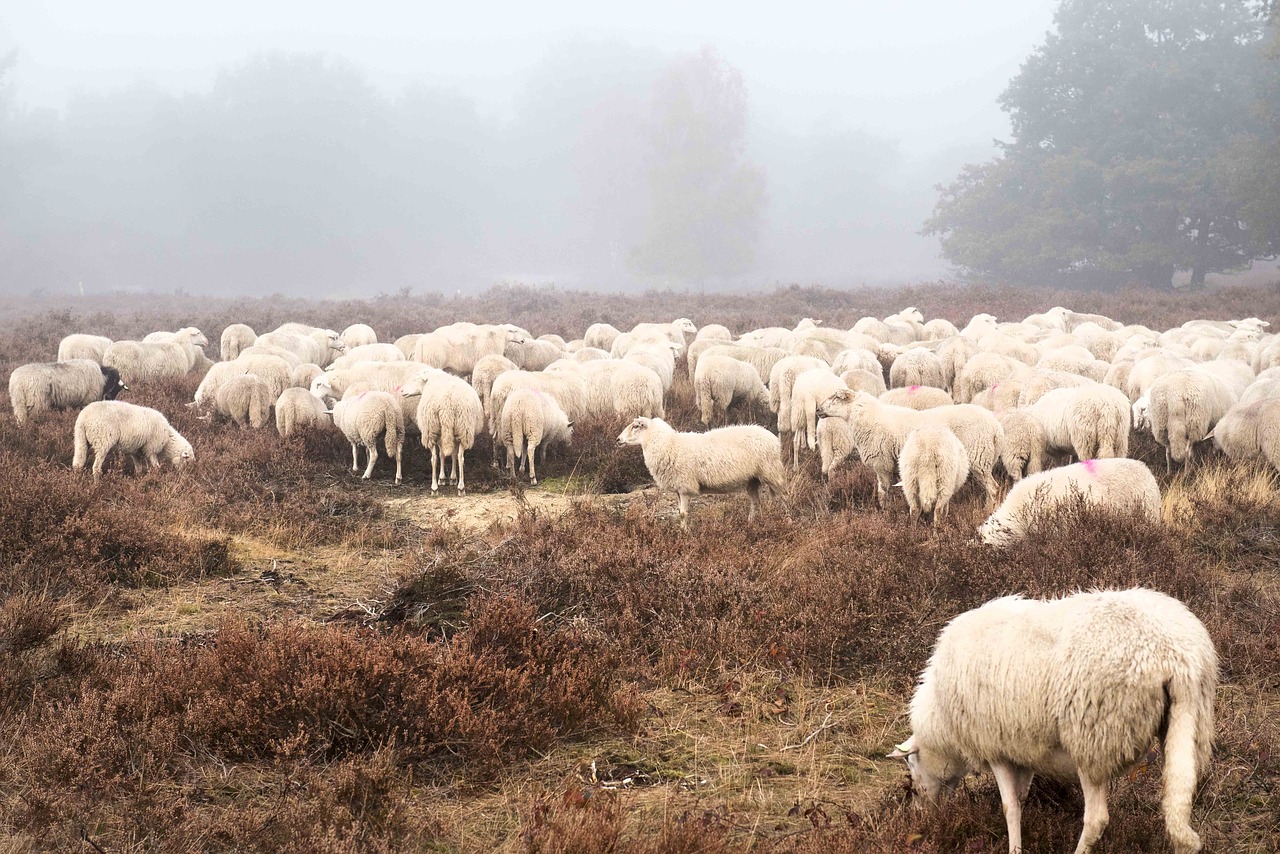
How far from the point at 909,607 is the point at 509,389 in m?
7.37

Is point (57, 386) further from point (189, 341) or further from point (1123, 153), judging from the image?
point (1123, 153)

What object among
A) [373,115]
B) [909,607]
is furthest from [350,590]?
[373,115]

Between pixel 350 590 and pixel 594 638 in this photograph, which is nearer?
pixel 594 638

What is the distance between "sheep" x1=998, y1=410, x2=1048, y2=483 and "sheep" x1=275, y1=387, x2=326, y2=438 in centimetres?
852

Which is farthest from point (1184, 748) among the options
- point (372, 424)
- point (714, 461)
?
point (372, 424)

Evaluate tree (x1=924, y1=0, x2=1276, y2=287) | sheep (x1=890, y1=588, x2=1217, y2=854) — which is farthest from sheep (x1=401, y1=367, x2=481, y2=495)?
tree (x1=924, y1=0, x2=1276, y2=287)

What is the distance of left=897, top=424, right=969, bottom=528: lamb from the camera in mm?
7383

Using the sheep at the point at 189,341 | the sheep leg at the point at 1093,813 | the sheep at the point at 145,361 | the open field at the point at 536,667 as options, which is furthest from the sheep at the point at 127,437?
the sheep leg at the point at 1093,813

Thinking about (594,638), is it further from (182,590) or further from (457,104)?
(457,104)

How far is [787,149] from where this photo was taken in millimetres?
99188

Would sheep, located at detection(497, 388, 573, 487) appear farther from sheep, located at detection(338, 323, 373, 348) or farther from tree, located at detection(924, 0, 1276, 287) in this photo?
tree, located at detection(924, 0, 1276, 287)

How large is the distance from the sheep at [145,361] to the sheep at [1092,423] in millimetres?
14676

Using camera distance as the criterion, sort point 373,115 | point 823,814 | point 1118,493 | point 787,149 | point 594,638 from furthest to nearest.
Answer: point 787,149 → point 373,115 → point 1118,493 → point 594,638 → point 823,814

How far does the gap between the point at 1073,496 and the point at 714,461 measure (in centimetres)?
334
